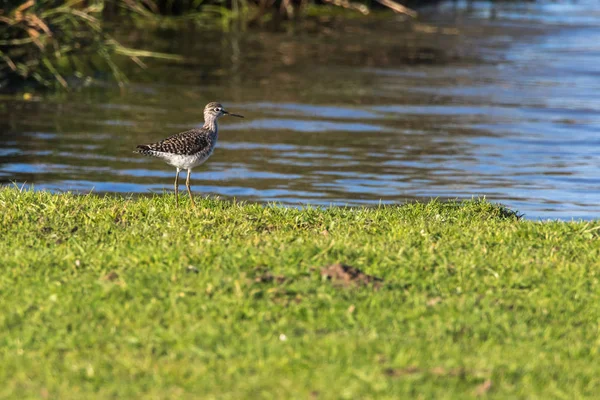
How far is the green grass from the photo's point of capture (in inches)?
249

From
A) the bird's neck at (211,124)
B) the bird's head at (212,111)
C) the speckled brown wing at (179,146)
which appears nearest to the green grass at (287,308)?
the speckled brown wing at (179,146)

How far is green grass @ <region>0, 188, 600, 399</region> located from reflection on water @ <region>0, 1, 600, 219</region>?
4.47 metres

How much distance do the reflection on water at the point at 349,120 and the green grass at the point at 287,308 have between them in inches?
176

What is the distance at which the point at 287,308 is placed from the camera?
24.1 ft

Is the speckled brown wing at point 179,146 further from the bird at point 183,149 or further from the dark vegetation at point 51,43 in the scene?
the dark vegetation at point 51,43

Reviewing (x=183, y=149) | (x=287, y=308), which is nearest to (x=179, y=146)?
(x=183, y=149)

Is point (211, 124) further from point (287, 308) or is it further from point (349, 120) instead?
point (349, 120)

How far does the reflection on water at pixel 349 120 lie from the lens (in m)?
15.0

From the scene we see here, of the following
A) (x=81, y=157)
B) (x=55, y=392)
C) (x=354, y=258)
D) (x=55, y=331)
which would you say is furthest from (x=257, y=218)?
(x=81, y=157)

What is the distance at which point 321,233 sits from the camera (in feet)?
30.9

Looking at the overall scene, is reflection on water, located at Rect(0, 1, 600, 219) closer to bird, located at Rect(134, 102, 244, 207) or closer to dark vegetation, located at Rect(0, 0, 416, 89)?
dark vegetation, located at Rect(0, 0, 416, 89)

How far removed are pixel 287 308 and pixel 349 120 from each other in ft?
41.1

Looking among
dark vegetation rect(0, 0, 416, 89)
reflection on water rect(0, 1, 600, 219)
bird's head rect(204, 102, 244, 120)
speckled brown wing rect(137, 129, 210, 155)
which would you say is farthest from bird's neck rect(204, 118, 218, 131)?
dark vegetation rect(0, 0, 416, 89)

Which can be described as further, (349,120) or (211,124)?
(349,120)
